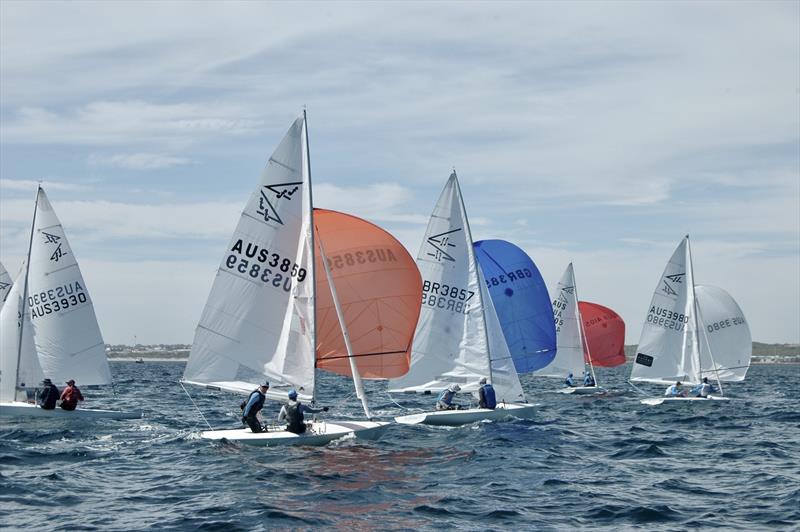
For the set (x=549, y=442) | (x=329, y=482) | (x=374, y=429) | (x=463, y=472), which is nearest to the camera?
(x=329, y=482)

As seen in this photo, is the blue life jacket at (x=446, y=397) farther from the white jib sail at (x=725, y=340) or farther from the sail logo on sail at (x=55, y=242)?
the white jib sail at (x=725, y=340)

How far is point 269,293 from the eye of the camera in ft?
67.6

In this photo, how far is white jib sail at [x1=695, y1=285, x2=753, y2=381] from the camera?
1816 inches

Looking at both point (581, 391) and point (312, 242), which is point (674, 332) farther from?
point (312, 242)

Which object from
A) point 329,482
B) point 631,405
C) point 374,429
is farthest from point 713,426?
point 329,482

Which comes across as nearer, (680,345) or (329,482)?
(329,482)

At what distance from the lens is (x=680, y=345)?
4184cm

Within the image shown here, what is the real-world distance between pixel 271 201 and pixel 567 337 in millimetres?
29862

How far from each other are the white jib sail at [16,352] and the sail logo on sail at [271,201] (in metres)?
12.0

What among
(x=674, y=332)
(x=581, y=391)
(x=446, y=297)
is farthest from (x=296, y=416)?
(x=581, y=391)

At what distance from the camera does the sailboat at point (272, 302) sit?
2023 centimetres

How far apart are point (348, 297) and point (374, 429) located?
309 centimetres

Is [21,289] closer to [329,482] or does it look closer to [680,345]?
[329,482]

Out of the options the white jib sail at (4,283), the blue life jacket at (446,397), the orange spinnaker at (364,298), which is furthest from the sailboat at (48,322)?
the orange spinnaker at (364,298)
